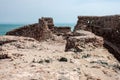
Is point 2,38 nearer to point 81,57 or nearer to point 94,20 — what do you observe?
point 81,57

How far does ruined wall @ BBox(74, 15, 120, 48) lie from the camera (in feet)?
57.3

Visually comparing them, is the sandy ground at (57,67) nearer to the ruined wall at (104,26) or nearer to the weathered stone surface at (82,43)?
the weathered stone surface at (82,43)

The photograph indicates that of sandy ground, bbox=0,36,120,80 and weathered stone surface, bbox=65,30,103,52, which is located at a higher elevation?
weathered stone surface, bbox=65,30,103,52

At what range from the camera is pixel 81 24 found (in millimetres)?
19766

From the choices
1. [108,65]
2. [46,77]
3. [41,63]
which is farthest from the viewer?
[108,65]

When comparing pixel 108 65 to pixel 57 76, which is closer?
pixel 57 76

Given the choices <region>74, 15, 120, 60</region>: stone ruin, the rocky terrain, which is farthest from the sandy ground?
<region>74, 15, 120, 60</region>: stone ruin

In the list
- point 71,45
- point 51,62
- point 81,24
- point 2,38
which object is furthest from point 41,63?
point 81,24

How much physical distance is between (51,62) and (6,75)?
1.68 m

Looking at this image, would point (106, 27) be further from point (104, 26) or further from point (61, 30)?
point (61, 30)

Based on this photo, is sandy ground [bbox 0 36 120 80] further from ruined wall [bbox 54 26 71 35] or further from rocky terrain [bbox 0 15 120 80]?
ruined wall [bbox 54 26 71 35]

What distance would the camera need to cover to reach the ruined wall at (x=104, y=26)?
57.3ft

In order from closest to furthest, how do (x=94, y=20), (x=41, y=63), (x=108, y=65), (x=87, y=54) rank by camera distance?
(x=41, y=63) < (x=108, y=65) < (x=87, y=54) < (x=94, y=20)

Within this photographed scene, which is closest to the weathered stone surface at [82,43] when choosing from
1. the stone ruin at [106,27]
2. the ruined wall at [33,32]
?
the stone ruin at [106,27]
